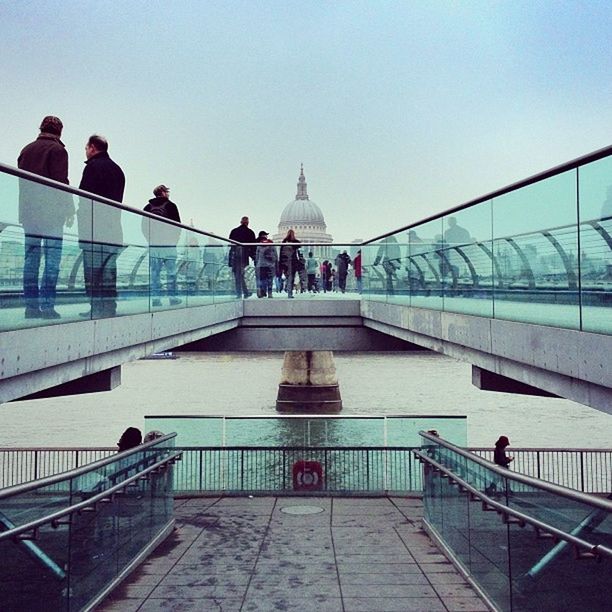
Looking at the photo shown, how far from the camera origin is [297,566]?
895 cm

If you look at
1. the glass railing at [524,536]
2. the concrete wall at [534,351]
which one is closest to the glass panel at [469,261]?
the concrete wall at [534,351]

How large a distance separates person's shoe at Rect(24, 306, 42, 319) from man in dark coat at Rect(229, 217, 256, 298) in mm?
10598

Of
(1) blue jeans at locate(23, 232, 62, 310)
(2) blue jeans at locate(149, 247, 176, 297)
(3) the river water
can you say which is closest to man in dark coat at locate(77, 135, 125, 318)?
(1) blue jeans at locate(23, 232, 62, 310)

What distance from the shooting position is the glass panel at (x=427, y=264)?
34.5ft

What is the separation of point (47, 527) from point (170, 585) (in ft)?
8.42

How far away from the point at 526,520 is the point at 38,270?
4322 millimetres

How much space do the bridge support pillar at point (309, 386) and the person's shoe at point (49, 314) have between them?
122 feet

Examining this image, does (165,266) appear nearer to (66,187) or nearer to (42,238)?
(66,187)

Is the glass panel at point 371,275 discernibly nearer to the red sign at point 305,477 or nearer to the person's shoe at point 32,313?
the red sign at point 305,477

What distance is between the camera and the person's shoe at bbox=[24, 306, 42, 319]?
586 cm

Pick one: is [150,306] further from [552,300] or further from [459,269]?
[552,300]

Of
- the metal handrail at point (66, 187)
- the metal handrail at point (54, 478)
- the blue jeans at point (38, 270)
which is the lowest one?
the metal handrail at point (54, 478)

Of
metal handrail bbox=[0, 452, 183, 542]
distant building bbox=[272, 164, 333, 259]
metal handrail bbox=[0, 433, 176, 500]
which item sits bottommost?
metal handrail bbox=[0, 452, 183, 542]

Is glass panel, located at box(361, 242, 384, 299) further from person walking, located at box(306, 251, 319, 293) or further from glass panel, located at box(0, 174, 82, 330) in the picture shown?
glass panel, located at box(0, 174, 82, 330)
